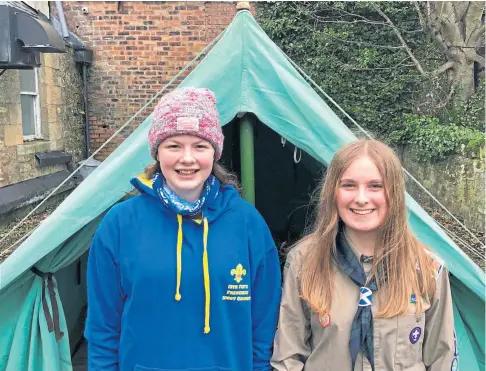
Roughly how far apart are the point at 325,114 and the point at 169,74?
6.33 m

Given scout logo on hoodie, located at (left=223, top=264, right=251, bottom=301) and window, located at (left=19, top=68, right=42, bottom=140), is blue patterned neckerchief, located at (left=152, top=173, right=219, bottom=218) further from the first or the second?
window, located at (left=19, top=68, right=42, bottom=140)

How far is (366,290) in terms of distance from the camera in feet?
5.02

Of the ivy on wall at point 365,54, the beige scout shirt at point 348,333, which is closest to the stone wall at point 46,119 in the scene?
the ivy on wall at point 365,54

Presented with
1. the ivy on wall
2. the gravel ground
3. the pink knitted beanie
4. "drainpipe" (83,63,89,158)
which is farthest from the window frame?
the pink knitted beanie

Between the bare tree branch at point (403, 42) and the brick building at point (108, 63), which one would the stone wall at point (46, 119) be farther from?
the bare tree branch at point (403, 42)

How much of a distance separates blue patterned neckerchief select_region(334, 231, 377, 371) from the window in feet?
19.9

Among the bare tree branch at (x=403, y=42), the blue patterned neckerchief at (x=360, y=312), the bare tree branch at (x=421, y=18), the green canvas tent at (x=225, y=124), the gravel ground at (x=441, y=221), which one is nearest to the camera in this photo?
the blue patterned neckerchief at (x=360, y=312)

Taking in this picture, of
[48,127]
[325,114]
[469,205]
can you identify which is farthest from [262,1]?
[325,114]

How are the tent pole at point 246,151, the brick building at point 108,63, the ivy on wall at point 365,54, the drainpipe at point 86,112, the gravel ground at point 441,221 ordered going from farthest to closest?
the ivy on wall at point 365,54 < the drainpipe at point 86,112 < the brick building at point 108,63 < the gravel ground at point 441,221 < the tent pole at point 246,151

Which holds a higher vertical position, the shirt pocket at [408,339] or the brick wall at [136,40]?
the brick wall at [136,40]

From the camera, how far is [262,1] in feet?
29.0

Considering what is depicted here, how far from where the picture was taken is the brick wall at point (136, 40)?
26.2ft

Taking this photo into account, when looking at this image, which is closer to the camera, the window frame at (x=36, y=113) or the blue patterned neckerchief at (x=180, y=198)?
the blue patterned neckerchief at (x=180, y=198)

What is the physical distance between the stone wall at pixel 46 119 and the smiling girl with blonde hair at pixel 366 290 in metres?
5.12
